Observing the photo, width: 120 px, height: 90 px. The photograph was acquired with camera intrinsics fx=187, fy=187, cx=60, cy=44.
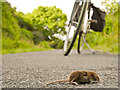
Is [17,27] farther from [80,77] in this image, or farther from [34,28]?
[80,77]

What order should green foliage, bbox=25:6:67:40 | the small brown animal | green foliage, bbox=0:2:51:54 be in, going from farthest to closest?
green foliage, bbox=0:2:51:54
green foliage, bbox=25:6:67:40
the small brown animal

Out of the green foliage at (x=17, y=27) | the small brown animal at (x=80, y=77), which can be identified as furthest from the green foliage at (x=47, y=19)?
the small brown animal at (x=80, y=77)

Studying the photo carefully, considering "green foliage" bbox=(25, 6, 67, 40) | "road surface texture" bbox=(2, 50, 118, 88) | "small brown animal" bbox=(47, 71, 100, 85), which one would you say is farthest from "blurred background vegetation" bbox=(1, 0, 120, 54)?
"small brown animal" bbox=(47, 71, 100, 85)

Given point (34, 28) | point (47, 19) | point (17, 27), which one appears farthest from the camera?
point (17, 27)

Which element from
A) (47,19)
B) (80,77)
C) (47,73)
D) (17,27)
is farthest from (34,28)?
(80,77)

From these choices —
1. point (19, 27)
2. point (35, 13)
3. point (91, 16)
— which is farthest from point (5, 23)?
point (91, 16)

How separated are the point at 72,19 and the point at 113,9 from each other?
119 inches

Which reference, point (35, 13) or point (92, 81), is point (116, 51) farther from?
point (92, 81)

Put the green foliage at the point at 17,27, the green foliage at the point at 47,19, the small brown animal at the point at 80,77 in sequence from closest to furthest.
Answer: the small brown animal at the point at 80,77, the green foliage at the point at 47,19, the green foliage at the point at 17,27

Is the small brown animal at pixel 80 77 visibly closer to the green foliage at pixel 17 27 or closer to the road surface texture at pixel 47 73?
the road surface texture at pixel 47 73

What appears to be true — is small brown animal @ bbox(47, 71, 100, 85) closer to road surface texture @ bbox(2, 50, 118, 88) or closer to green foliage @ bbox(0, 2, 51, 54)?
road surface texture @ bbox(2, 50, 118, 88)

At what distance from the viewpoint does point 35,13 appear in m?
2.79

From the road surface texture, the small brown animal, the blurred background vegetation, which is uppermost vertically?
the blurred background vegetation

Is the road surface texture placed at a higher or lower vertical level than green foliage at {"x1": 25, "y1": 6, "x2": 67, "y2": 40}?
lower
